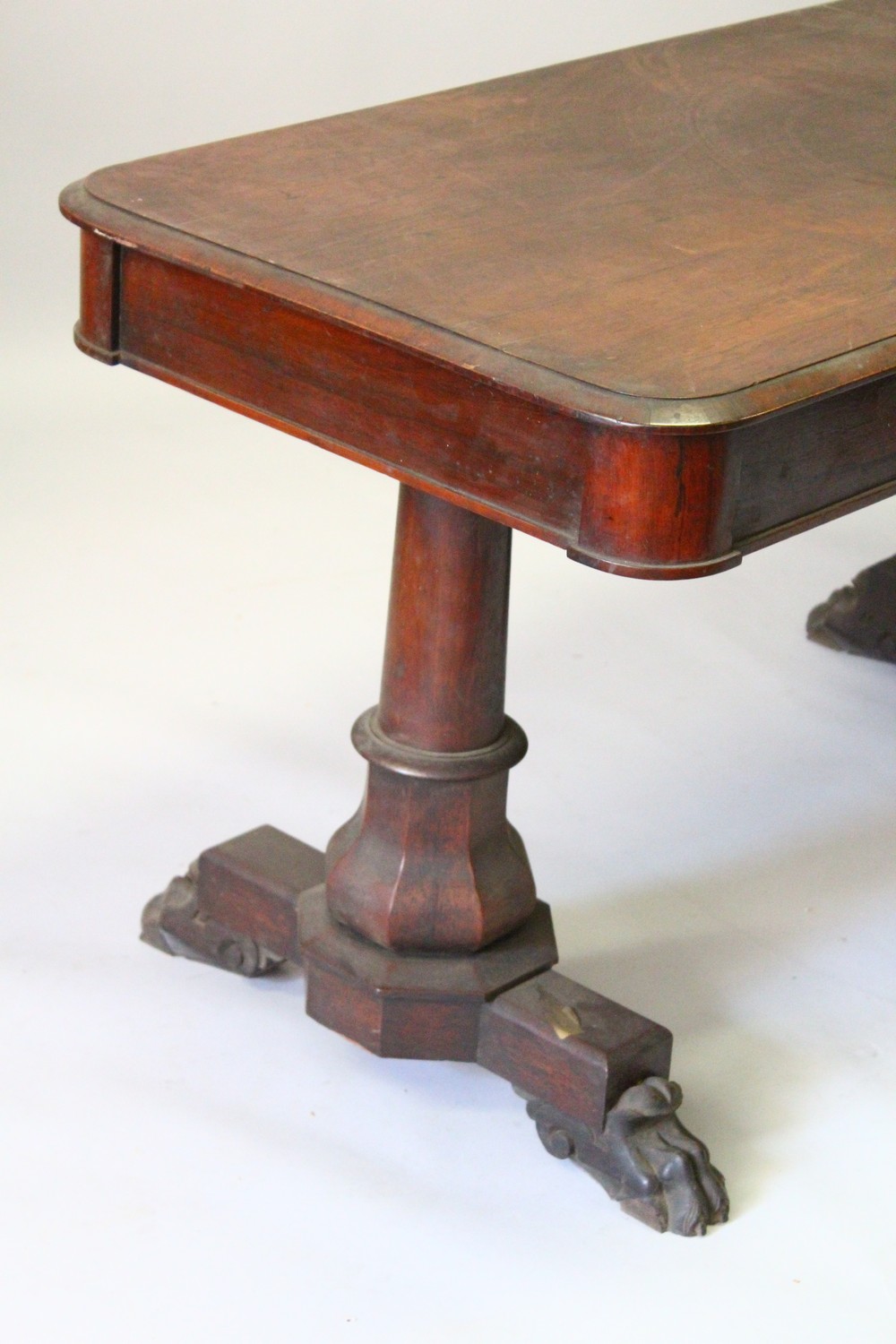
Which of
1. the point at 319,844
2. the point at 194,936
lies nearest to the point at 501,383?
the point at 194,936

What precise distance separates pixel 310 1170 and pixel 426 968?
19cm

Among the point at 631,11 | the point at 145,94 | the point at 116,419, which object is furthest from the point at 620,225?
the point at 631,11

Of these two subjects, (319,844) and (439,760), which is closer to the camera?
(439,760)

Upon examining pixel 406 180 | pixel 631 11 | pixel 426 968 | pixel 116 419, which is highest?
pixel 406 180

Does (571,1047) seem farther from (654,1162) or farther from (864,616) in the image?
(864,616)

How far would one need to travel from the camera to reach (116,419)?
3271 mm

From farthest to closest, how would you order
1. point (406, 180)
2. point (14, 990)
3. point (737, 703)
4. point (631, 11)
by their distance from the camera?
point (631, 11), point (737, 703), point (14, 990), point (406, 180)

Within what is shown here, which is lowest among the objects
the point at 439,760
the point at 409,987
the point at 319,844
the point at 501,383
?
the point at 319,844

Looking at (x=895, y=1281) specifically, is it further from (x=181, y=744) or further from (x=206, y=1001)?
(x=181, y=744)

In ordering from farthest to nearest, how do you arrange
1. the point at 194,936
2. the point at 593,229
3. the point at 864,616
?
the point at 864,616
the point at 194,936
the point at 593,229

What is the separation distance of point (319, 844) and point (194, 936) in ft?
0.85

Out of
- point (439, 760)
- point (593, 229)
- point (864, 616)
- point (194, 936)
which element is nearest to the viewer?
point (593, 229)

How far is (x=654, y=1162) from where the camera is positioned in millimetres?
1658

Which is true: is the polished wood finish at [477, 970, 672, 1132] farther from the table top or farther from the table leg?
the table top
